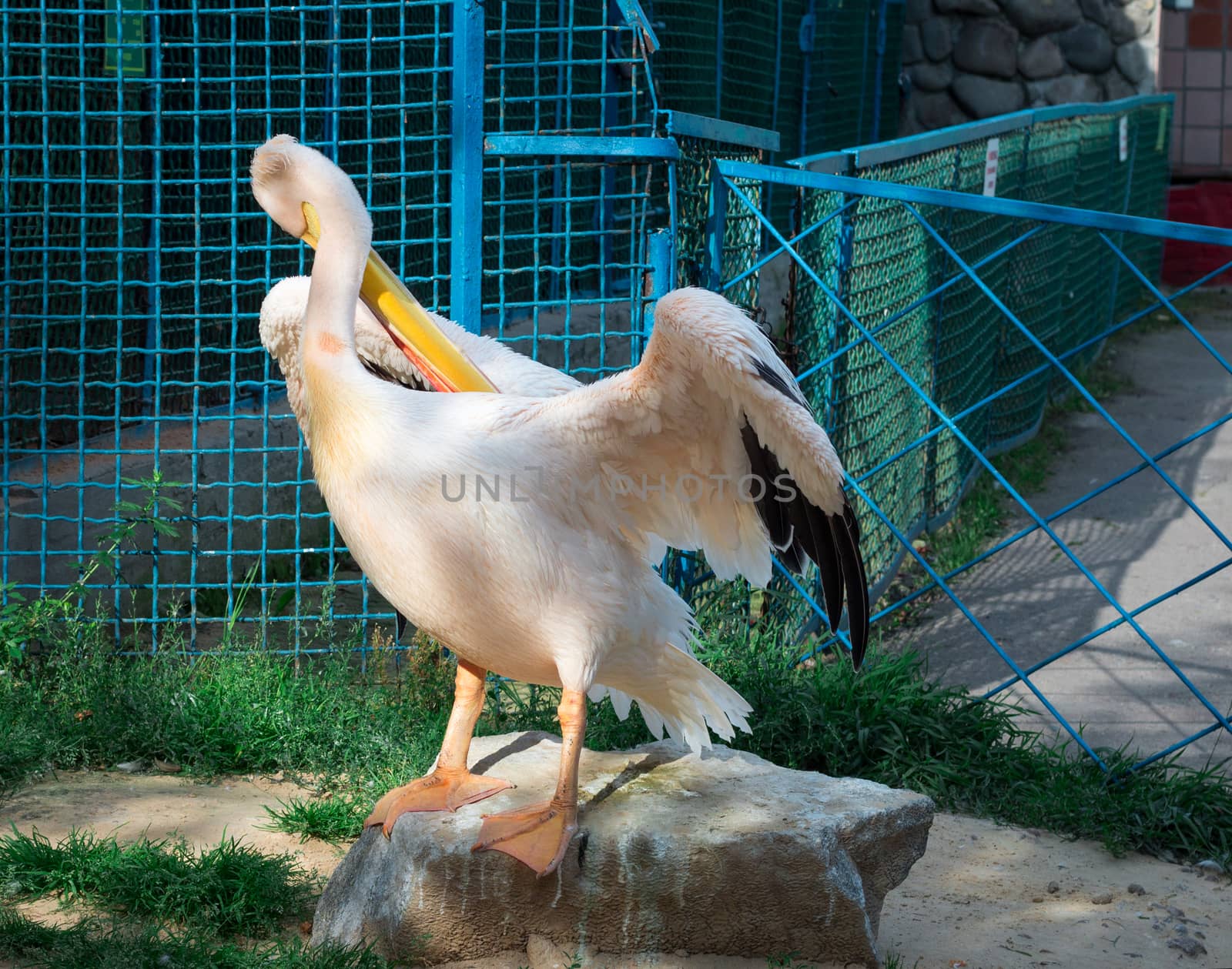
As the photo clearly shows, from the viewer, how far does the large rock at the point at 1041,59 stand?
11891 mm

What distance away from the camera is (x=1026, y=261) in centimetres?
748

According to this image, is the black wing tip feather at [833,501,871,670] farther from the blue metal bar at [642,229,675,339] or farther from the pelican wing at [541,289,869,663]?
the blue metal bar at [642,229,675,339]

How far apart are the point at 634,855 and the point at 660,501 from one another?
0.80m

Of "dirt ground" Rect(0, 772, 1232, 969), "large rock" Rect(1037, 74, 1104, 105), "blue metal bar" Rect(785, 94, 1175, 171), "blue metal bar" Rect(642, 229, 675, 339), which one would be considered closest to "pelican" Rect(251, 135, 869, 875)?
"dirt ground" Rect(0, 772, 1232, 969)

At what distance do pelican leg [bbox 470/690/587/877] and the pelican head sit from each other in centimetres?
80

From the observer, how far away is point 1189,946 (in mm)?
3232

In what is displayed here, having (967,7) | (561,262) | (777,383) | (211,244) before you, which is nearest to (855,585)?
(777,383)

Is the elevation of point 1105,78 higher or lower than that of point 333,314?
higher

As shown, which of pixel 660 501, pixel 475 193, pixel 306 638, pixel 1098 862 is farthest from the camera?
pixel 306 638

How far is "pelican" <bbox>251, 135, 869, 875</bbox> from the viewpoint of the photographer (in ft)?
9.07

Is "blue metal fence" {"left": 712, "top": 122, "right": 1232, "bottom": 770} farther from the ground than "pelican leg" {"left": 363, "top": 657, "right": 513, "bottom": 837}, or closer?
farther from the ground

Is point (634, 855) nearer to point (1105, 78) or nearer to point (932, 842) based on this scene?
point (932, 842)

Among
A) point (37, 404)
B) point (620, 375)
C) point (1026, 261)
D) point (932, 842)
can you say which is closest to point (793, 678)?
point (932, 842)

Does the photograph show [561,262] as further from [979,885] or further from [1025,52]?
[1025,52]
